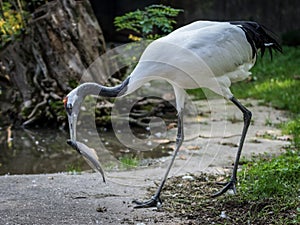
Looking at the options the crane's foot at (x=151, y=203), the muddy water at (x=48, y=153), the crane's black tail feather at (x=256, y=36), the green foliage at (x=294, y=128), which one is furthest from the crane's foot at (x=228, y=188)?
the green foliage at (x=294, y=128)

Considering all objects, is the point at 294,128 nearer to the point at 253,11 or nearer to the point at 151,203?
the point at 151,203

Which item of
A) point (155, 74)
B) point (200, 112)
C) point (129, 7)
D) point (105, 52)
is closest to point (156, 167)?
point (155, 74)

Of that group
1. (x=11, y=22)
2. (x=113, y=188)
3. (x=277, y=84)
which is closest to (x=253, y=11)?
(x=277, y=84)

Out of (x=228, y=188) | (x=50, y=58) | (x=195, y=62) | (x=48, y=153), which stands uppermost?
(x=195, y=62)

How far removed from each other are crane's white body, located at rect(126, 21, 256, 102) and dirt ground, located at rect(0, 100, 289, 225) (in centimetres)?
99

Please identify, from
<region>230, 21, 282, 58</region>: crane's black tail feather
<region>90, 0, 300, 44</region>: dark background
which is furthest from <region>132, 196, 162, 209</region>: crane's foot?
<region>90, 0, 300, 44</region>: dark background

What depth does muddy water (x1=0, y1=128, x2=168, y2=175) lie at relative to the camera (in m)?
6.83

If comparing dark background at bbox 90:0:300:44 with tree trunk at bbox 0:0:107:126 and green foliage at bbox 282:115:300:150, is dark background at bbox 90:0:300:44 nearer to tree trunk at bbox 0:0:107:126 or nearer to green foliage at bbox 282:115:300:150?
tree trunk at bbox 0:0:107:126

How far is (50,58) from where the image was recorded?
8.72 meters

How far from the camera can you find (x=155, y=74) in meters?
4.95

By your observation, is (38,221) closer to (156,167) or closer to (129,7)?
(156,167)

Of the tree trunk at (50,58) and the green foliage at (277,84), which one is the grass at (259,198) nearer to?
the green foliage at (277,84)

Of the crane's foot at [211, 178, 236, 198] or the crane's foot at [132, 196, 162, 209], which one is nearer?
the crane's foot at [132, 196, 162, 209]

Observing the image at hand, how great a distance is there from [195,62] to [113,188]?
1405 mm
